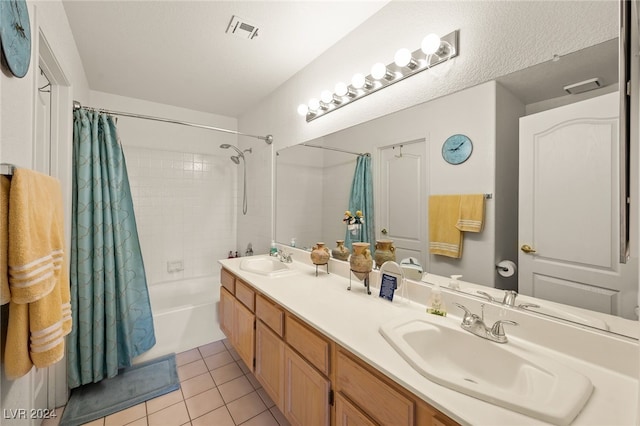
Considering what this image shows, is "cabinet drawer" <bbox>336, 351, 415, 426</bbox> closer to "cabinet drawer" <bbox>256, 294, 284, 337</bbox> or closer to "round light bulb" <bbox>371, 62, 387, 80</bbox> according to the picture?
"cabinet drawer" <bbox>256, 294, 284, 337</bbox>

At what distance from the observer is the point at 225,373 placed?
6.63 feet

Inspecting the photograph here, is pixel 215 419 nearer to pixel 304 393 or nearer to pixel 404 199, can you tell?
pixel 304 393

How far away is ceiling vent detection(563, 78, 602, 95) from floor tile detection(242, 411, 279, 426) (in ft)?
6.95

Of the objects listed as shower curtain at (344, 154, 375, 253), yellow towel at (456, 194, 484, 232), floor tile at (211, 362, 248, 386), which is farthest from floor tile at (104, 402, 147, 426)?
yellow towel at (456, 194, 484, 232)

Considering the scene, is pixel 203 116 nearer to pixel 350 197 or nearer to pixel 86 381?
pixel 350 197

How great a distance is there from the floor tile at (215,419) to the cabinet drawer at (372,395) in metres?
1.04

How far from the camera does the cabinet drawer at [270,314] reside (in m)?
1.34

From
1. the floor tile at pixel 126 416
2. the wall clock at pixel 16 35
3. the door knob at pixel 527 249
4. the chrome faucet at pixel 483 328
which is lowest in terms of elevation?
the floor tile at pixel 126 416

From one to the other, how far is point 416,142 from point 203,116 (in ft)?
8.99

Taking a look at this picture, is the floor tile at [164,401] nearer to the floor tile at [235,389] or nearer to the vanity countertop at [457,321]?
the floor tile at [235,389]

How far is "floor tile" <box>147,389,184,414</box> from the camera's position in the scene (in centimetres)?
167

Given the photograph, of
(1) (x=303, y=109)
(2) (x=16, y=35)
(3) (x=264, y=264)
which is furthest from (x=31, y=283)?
(1) (x=303, y=109)

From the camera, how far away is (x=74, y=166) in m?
1.79

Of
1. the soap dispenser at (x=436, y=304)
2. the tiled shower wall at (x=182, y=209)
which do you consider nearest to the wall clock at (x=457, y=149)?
the soap dispenser at (x=436, y=304)
